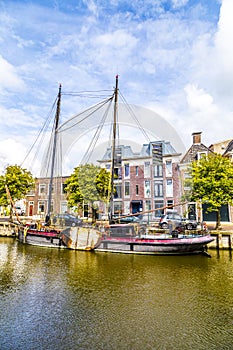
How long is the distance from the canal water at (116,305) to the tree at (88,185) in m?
11.5

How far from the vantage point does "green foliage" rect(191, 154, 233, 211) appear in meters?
22.5

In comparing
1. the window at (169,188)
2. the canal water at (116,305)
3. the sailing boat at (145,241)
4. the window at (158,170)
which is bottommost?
the canal water at (116,305)

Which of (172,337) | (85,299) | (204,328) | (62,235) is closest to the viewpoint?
(172,337)

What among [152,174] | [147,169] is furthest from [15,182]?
[152,174]

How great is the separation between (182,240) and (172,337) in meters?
12.2

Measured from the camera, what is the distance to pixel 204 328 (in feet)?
25.0

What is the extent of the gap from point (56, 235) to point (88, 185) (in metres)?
8.49

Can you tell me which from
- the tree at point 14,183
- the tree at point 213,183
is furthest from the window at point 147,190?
the tree at point 14,183

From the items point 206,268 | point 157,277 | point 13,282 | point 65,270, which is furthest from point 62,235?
point 206,268

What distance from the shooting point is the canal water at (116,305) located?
6918 mm

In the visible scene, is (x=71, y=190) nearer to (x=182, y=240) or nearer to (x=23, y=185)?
(x=23, y=185)

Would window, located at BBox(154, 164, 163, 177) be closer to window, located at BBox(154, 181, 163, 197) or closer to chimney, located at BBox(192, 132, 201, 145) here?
window, located at BBox(154, 181, 163, 197)

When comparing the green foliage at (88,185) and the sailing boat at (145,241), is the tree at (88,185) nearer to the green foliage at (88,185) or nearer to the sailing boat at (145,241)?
the green foliage at (88,185)

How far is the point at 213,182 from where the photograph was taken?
22516 millimetres
